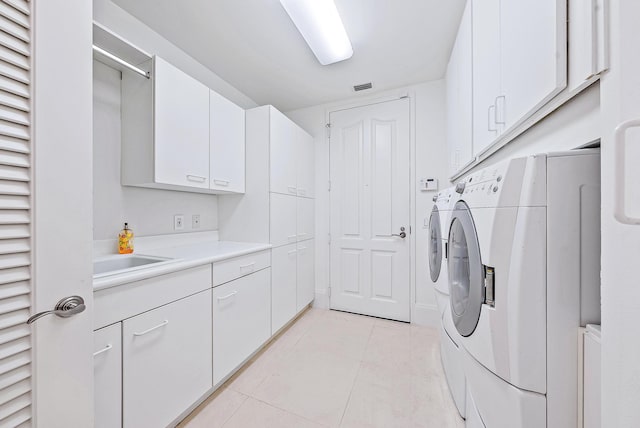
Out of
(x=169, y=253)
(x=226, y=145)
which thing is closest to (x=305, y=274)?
(x=169, y=253)

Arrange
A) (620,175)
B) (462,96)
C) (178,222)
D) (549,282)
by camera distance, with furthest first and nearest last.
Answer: (178,222), (462,96), (549,282), (620,175)

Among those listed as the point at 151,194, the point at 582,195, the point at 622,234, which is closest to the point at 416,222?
the point at 582,195

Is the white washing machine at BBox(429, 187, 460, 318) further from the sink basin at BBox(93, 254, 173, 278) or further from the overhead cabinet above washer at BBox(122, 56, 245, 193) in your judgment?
the overhead cabinet above washer at BBox(122, 56, 245, 193)

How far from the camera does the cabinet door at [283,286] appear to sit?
208cm

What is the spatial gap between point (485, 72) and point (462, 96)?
0.43 meters

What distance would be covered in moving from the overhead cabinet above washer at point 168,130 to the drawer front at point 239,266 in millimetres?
606

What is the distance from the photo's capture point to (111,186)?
59.4 inches

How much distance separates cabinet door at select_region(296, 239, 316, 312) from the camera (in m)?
2.53

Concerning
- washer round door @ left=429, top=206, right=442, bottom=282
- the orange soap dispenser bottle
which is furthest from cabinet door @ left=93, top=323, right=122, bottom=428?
washer round door @ left=429, top=206, right=442, bottom=282

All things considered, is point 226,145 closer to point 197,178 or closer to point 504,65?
point 197,178

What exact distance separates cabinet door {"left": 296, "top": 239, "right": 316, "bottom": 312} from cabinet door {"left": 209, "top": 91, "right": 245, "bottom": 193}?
953 millimetres

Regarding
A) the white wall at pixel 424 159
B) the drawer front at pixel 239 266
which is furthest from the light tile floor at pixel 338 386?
the drawer front at pixel 239 266

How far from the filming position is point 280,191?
2225 mm

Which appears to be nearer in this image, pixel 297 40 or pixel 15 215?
pixel 15 215
